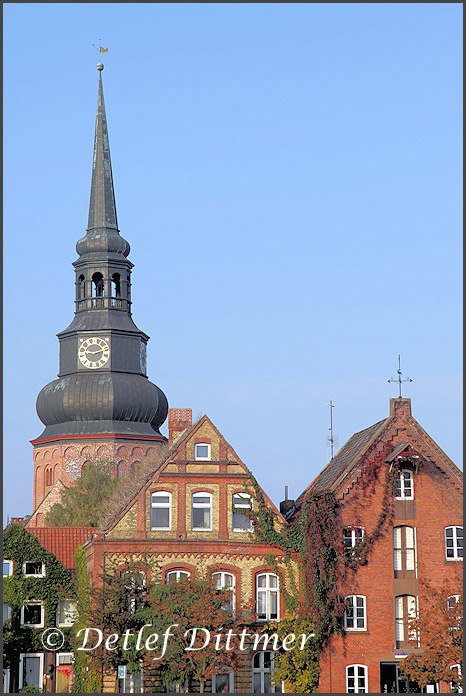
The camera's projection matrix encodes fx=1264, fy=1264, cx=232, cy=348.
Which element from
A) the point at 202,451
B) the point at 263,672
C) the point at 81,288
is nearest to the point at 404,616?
the point at 263,672

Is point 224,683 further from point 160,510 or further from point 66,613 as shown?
point 66,613

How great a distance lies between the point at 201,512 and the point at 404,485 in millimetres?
8894

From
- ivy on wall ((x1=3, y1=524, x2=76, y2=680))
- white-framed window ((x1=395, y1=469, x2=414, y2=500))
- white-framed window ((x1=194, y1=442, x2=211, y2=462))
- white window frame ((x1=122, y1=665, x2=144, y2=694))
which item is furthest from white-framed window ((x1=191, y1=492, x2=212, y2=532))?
white-framed window ((x1=395, y1=469, x2=414, y2=500))

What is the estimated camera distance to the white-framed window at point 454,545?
5453 centimetres

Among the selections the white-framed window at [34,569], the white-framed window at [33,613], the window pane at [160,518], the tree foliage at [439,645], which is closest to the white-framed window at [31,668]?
the white-framed window at [33,613]

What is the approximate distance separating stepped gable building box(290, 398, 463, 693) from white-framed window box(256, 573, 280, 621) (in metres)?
3.10

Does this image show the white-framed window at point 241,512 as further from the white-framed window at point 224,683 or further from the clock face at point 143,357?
the clock face at point 143,357

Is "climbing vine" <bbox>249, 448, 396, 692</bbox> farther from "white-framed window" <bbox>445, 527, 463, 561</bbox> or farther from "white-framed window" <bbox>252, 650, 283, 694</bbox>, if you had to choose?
"white-framed window" <bbox>445, 527, 463, 561</bbox>

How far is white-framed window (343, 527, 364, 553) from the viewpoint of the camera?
5384 centimetres

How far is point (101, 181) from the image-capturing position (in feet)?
384

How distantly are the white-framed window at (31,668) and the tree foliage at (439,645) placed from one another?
17.0 meters

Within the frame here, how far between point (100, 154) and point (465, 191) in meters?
91.5

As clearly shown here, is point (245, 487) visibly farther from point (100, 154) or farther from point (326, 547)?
point (100, 154)

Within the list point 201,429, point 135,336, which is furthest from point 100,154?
point 201,429
